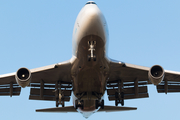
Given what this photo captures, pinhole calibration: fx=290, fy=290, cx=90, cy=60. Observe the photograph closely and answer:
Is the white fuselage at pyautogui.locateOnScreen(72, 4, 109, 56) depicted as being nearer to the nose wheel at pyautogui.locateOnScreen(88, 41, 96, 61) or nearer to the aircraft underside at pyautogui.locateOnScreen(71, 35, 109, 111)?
the aircraft underside at pyautogui.locateOnScreen(71, 35, 109, 111)

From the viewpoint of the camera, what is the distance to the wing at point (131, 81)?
22.6 m

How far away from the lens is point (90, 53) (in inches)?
737

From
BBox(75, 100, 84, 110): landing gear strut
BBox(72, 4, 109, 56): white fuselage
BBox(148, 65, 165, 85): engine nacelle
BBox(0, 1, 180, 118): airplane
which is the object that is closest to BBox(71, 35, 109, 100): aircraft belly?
BBox(0, 1, 180, 118): airplane

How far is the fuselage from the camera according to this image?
1792 cm

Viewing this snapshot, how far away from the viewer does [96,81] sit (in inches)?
811

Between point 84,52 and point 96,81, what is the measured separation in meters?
Answer: 2.74

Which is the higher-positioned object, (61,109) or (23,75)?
(23,75)

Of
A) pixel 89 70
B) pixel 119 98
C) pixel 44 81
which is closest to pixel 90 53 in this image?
pixel 89 70

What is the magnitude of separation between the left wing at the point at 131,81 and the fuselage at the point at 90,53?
1.84 m

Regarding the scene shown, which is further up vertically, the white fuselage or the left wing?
the white fuselage

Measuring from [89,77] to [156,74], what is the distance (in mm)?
4696

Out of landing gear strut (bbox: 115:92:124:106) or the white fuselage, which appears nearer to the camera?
the white fuselage

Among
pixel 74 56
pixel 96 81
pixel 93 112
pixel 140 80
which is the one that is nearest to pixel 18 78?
pixel 74 56

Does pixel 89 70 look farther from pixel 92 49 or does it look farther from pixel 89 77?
pixel 92 49
